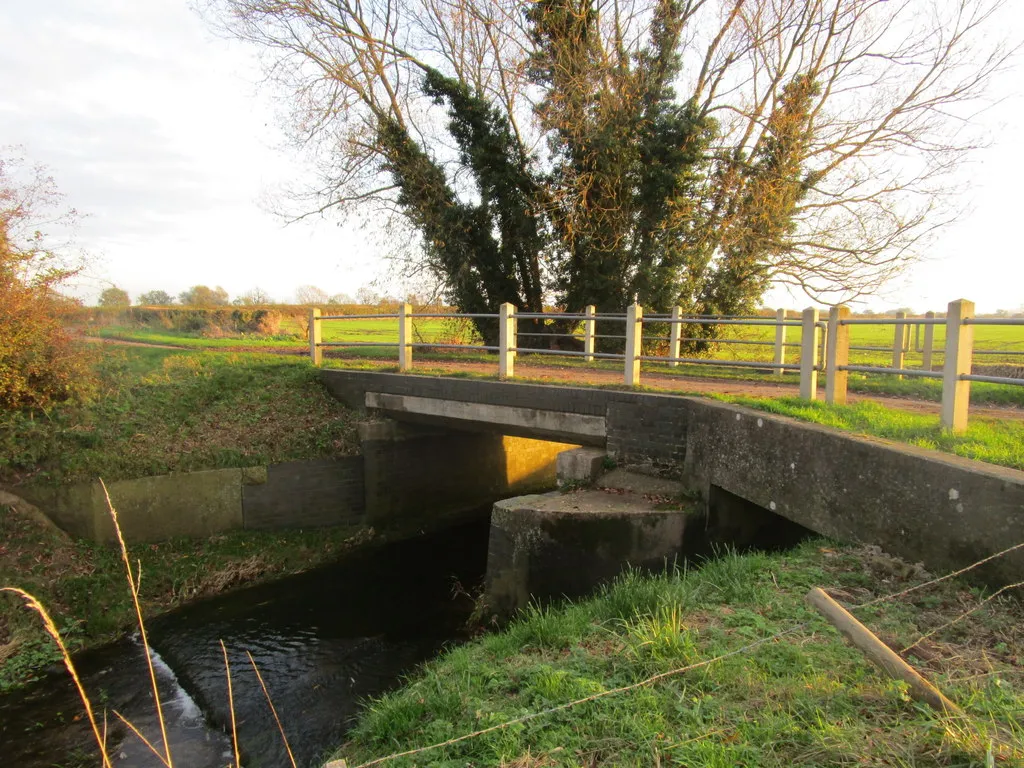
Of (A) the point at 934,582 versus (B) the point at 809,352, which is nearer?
(A) the point at 934,582

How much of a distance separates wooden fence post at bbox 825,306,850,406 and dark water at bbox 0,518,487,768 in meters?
4.94

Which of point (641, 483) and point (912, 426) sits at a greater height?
point (912, 426)

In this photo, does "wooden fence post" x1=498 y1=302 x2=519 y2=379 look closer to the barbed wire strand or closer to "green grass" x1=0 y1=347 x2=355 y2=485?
"green grass" x1=0 y1=347 x2=355 y2=485

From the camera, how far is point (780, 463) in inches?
219

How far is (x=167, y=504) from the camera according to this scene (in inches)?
348

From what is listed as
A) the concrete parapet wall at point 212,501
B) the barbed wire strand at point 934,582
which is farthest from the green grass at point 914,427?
the concrete parapet wall at point 212,501

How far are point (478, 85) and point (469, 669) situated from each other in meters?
15.0

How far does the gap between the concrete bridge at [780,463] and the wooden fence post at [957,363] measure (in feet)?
2.97

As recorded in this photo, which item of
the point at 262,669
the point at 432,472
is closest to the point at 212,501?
the point at 262,669

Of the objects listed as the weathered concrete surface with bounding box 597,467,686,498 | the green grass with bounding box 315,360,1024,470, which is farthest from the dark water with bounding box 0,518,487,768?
the green grass with bounding box 315,360,1024,470

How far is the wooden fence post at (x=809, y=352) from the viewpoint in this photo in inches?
253

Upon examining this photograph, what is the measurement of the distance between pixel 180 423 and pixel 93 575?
288 centimetres

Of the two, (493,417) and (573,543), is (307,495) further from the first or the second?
(573,543)

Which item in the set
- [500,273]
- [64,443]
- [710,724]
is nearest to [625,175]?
[500,273]
